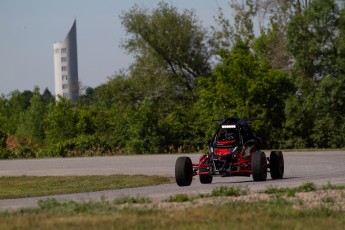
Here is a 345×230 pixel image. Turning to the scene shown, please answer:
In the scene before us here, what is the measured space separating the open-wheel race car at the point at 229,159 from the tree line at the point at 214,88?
92.6 ft

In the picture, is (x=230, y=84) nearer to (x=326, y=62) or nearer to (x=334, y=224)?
(x=326, y=62)

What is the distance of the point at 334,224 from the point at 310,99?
4194 cm

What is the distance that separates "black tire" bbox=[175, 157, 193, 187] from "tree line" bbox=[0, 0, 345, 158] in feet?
97.1

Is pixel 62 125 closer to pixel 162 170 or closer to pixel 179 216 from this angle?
pixel 162 170

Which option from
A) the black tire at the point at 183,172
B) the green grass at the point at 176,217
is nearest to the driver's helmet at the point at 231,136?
the black tire at the point at 183,172

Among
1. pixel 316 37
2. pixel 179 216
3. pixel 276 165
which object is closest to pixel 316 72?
pixel 316 37

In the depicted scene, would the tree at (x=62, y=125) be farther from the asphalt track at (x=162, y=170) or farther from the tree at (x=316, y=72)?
the tree at (x=316, y=72)

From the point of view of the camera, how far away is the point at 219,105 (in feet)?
193

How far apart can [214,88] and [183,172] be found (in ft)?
110

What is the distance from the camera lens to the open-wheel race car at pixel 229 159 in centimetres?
2675

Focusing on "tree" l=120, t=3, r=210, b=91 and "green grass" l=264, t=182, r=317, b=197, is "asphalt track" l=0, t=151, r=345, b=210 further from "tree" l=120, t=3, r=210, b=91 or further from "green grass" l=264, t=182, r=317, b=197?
"tree" l=120, t=3, r=210, b=91

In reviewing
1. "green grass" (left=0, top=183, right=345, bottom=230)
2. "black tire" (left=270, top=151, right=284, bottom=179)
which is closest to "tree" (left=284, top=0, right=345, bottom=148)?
"black tire" (left=270, top=151, right=284, bottom=179)

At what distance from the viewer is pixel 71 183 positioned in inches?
1293

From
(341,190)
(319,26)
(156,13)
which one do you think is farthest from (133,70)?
(341,190)
